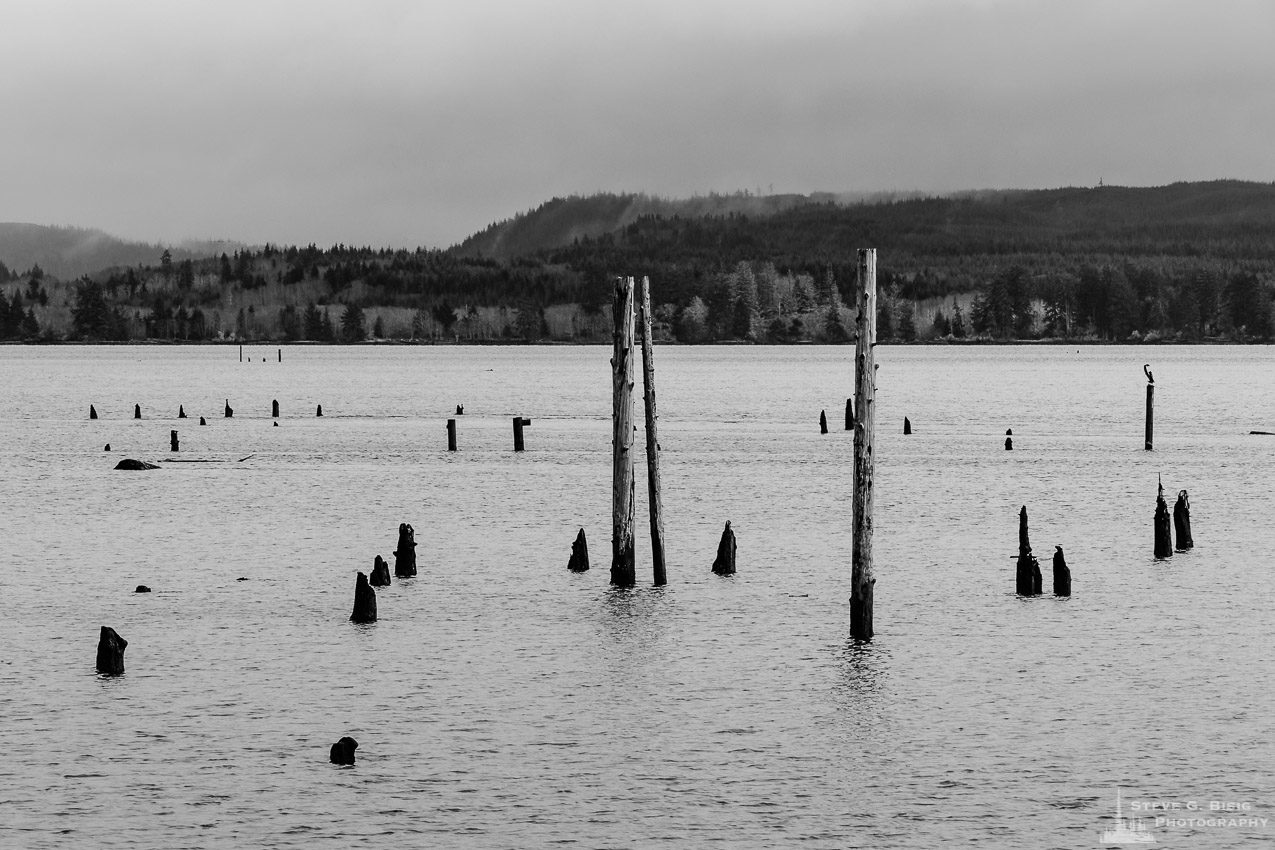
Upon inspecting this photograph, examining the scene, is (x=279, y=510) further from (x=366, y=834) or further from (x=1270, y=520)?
(x=366, y=834)

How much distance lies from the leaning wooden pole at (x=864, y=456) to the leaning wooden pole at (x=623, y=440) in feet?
14.0

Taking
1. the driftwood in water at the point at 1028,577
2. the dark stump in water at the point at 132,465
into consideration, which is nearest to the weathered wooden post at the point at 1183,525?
the driftwood in water at the point at 1028,577

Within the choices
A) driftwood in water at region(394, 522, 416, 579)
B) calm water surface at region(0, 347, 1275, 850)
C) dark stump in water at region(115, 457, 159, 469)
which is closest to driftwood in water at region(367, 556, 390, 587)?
calm water surface at region(0, 347, 1275, 850)

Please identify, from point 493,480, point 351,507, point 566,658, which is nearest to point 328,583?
point 566,658

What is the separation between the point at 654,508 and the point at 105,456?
3223 cm

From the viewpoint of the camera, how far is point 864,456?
20078mm

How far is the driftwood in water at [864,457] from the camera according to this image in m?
20.1

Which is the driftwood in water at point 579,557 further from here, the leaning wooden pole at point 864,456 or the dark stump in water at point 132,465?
the dark stump in water at point 132,465

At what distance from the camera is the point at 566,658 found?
19828 millimetres

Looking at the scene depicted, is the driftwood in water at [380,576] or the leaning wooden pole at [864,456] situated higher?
the leaning wooden pole at [864,456]

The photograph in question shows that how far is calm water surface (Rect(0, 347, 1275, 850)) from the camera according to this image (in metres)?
13.7

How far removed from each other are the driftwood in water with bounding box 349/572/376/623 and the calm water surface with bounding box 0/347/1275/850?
465 mm

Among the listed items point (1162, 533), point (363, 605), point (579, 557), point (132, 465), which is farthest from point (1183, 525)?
point (132, 465)

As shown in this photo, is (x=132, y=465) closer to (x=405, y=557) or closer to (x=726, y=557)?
(x=405, y=557)
